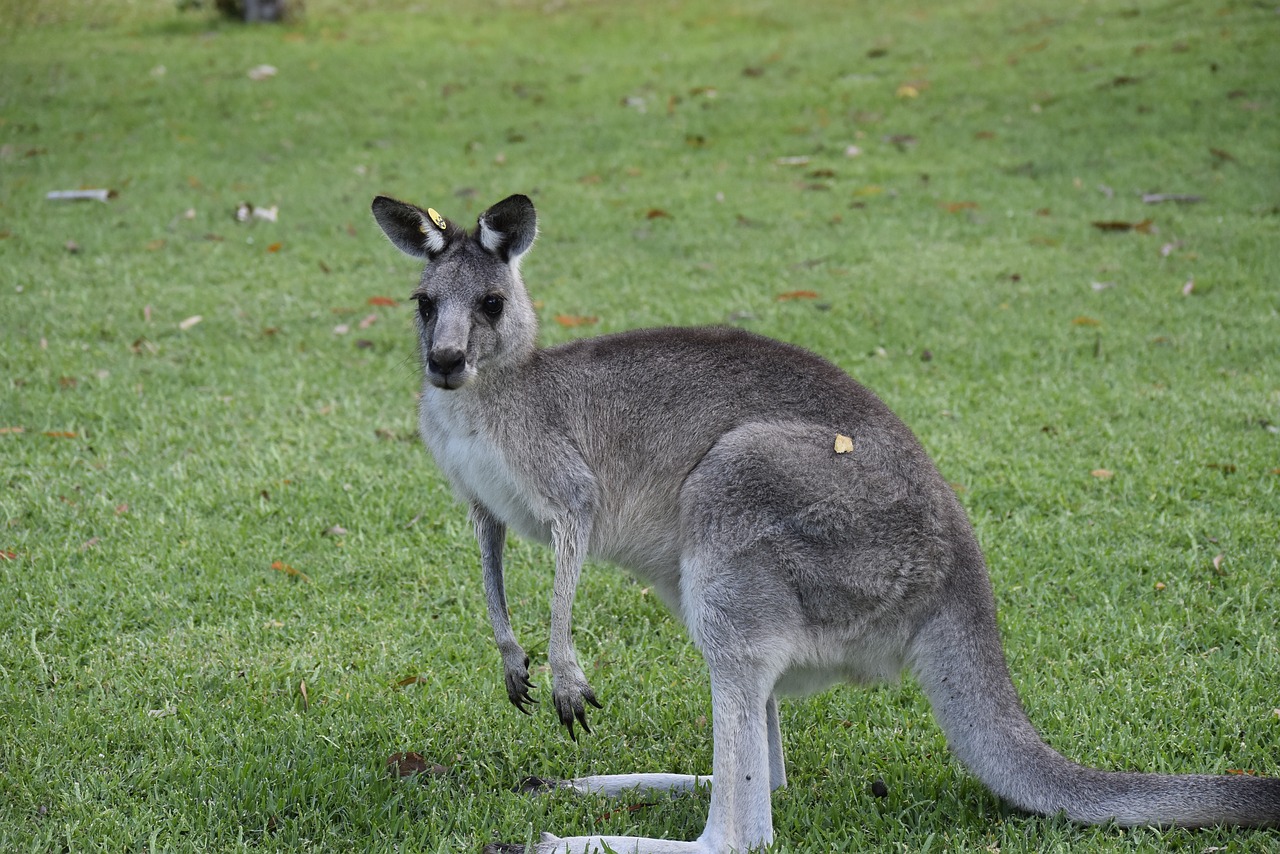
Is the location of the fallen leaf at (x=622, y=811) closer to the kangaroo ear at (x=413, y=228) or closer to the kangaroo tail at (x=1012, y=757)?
the kangaroo tail at (x=1012, y=757)

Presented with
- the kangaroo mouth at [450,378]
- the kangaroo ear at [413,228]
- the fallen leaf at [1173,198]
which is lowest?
the fallen leaf at [1173,198]

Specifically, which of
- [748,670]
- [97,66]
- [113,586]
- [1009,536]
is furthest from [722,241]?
[97,66]

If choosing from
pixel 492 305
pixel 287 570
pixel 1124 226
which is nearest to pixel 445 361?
pixel 492 305

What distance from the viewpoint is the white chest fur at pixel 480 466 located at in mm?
3682

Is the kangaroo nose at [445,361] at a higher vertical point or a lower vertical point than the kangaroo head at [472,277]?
lower

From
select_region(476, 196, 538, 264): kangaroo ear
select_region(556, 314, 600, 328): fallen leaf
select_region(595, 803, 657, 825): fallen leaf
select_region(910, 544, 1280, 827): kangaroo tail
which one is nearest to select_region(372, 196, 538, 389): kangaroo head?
select_region(476, 196, 538, 264): kangaroo ear

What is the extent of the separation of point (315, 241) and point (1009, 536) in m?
6.19

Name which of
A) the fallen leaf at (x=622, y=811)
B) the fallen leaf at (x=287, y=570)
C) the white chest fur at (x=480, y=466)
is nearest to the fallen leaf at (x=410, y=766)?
the fallen leaf at (x=622, y=811)

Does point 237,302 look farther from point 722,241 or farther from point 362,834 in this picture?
point 362,834

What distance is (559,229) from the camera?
32.1 feet

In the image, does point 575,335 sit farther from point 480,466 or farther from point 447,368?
point 447,368

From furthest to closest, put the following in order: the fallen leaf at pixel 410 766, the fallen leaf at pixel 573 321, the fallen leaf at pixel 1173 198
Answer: the fallen leaf at pixel 1173 198
the fallen leaf at pixel 573 321
the fallen leaf at pixel 410 766

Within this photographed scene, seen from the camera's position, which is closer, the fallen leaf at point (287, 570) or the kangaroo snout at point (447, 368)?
the kangaroo snout at point (447, 368)

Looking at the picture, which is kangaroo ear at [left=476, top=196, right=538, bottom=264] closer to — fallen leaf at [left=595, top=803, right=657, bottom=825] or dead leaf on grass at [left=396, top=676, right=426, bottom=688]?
dead leaf on grass at [left=396, top=676, right=426, bottom=688]
